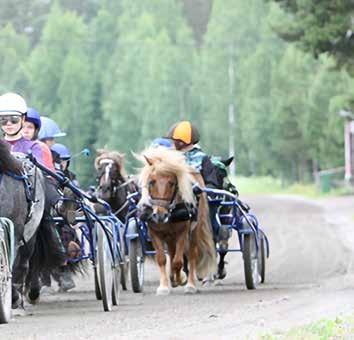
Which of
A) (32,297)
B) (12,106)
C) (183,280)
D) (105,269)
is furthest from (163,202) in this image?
(12,106)

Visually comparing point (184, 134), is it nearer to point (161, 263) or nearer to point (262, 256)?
point (161, 263)

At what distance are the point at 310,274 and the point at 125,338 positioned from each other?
8432 millimetres

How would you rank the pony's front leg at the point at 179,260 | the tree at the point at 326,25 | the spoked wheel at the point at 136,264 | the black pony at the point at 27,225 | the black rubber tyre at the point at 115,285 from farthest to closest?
the tree at the point at 326,25 < the spoked wheel at the point at 136,264 < the pony's front leg at the point at 179,260 < the black rubber tyre at the point at 115,285 < the black pony at the point at 27,225

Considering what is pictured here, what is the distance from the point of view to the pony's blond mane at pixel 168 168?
1425 centimetres

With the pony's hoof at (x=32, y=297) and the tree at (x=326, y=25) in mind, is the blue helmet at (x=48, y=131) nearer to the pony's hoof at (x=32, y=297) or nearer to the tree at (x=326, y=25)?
the pony's hoof at (x=32, y=297)

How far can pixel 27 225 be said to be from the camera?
11.5 meters

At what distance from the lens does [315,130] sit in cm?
6550

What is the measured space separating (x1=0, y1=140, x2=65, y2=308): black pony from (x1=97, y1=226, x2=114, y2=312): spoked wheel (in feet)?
1.18

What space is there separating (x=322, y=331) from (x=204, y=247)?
20.6ft

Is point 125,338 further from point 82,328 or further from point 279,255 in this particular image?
point 279,255

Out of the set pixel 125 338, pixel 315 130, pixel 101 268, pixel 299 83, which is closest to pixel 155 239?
pixel 101 268

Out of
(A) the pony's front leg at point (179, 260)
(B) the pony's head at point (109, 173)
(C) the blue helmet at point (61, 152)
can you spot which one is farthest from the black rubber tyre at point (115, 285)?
(B) the pony's head at point (109, 173)

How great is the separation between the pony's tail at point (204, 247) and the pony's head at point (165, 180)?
1.75 feet

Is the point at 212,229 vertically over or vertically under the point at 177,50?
under
